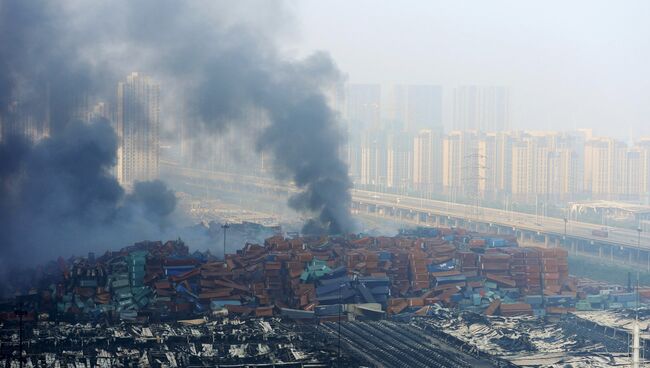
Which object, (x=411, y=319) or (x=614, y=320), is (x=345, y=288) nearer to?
(x=411, y=319)

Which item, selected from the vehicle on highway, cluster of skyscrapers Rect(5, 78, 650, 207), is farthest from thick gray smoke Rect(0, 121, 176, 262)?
cluster of skyscrapers Rect(5, 78, 650, 207)

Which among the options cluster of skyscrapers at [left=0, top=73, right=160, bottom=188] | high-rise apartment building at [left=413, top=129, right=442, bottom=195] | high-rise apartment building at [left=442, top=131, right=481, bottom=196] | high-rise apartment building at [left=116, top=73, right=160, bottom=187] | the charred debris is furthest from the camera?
high-rise apartment building at [left=413, top=129, right=442, bottom=195]

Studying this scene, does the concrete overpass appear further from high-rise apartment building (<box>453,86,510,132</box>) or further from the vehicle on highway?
high-rise apartment building (<box>453,86,510,132</box>)

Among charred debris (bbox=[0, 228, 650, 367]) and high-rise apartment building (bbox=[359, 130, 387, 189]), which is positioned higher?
high-rise apartment building (bbox=[359, 130, 387, 189])

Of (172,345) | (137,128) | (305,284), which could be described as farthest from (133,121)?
(172,345)

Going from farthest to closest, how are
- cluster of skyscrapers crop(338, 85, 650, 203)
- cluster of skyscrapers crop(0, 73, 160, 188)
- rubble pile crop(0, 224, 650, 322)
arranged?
cluster of skyscrapers crop(338, 85, 650, 203) → cluster of skyscrapers crop(0, 73, 160, 188) → rubble pile crop(0, 224, 650, 322)

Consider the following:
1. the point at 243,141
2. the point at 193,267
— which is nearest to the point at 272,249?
the point at 193,267

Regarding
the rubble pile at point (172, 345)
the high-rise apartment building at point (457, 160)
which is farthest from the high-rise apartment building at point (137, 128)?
the high-rise apartment building at point (457, 160)
